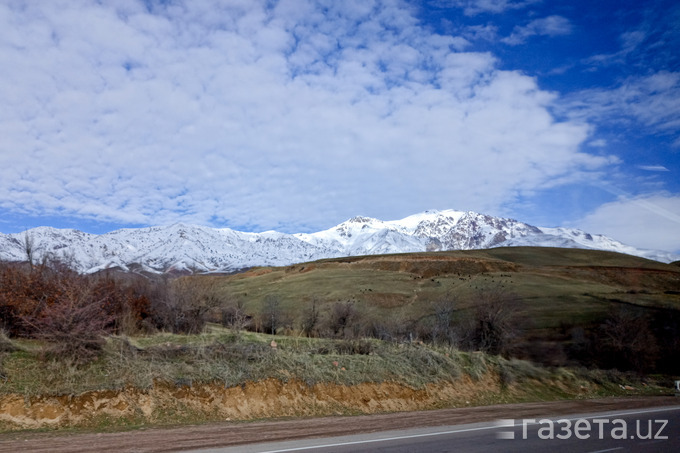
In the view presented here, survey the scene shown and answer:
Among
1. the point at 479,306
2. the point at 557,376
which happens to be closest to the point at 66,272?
the point at 557,376

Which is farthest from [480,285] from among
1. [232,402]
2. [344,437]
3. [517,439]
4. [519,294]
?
[344,437]

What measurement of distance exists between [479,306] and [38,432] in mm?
33798

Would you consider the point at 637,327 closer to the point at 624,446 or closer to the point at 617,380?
the point at 617,380

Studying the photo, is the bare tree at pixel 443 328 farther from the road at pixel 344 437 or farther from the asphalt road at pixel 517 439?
the road at pixel 344 437

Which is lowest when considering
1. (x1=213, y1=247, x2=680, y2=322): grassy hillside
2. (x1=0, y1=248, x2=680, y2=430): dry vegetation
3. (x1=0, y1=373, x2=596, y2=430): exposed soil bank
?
(x1=0, y1=373, x2=596, y2=430): exposed soil bank

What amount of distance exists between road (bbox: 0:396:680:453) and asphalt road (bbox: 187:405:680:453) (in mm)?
24

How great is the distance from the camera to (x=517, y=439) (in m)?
12.2

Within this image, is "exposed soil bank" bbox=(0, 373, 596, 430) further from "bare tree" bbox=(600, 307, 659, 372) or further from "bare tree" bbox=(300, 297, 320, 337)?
"bare tree" bbox=(600, 307, 659, 372)

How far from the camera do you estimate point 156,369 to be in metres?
16.5

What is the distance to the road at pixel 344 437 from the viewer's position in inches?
431

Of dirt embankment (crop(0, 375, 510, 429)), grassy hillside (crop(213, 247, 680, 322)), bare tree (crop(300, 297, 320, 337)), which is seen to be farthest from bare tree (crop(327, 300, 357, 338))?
dirt embankment (crop(0, 375, 510, 429))

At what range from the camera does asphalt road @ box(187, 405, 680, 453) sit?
1097 cm

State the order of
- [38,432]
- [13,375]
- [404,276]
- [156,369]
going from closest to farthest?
[38,432] < [13,375] < [156,369] < [404,276]

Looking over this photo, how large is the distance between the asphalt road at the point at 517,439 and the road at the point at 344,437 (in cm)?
2
